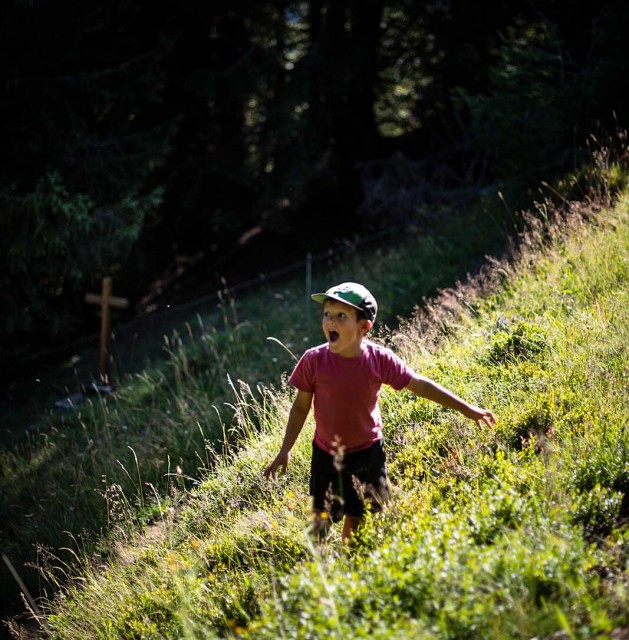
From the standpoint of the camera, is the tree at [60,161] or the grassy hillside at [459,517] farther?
the tree at [60,161]

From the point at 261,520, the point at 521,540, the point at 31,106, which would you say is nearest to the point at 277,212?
the point at 31,106

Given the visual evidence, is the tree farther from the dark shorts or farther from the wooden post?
the dark shorts

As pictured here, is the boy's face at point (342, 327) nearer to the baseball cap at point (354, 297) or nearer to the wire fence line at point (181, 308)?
the baseball cap at point (354, 297)

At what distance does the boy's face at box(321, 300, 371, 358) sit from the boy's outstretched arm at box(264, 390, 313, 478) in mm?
350

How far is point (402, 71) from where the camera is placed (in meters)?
14.4

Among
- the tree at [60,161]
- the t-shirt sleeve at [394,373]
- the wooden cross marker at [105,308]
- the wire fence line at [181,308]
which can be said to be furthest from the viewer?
the wire fence line at [181,308]

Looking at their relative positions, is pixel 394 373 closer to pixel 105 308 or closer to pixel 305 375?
pixel 305 375

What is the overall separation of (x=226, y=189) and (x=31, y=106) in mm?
4541

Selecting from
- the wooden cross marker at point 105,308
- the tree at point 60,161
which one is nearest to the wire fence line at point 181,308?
the tree at point 60,161

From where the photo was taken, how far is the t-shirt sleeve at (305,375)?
330 centimetres

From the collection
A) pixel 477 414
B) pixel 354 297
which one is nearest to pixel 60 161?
pixel 354 297

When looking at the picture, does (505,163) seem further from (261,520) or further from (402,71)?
(261,520)

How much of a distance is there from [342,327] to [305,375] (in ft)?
1.15

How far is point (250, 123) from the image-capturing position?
12.9 metres
